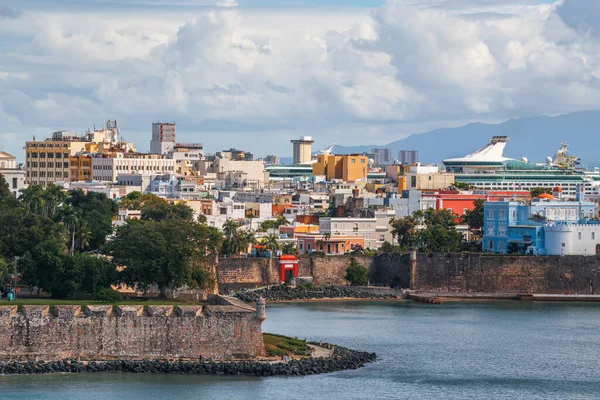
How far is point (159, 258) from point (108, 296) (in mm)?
4215

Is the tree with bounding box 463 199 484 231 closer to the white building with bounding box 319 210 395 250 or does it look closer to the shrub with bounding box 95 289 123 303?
the white building with bounding box 319 210 395 250

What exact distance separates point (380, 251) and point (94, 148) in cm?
5255

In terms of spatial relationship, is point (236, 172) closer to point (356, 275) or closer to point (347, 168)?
point (347, 168)

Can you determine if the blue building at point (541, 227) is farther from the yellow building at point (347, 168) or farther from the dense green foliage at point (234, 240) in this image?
the yellow building at point (347, 168)

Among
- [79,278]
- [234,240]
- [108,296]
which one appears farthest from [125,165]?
[108,296]

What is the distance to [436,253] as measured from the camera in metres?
90.5

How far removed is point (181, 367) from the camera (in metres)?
52.6

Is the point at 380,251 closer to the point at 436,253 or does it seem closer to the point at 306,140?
the point at 436,253

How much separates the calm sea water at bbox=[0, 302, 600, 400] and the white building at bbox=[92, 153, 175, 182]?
181 feet

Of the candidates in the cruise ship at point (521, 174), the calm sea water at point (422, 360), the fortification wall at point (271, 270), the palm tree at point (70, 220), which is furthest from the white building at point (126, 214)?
the cruise ship at point (521, 174)

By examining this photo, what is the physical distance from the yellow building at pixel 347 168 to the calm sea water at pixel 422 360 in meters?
71.2

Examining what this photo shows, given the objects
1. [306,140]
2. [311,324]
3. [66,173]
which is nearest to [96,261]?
[311,324]

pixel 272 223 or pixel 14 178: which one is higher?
pixel 14 178

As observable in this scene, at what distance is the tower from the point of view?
189 meters
